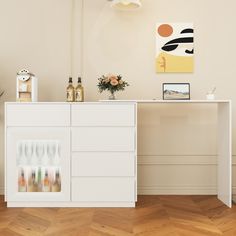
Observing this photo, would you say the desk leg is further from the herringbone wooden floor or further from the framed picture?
the framed picture

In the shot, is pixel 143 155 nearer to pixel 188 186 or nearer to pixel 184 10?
pixel 188 186

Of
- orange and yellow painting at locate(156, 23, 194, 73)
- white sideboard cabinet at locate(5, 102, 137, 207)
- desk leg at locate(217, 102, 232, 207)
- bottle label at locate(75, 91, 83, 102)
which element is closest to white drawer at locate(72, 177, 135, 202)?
white sideboard cabinet at locate(5, 102, 137, 207)

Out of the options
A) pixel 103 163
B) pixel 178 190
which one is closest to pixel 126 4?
pixel 103 163

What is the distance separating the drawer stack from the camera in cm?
327

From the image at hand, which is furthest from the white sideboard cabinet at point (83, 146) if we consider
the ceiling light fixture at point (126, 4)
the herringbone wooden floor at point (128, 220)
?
the ceiling light fixture at point (126, 4)

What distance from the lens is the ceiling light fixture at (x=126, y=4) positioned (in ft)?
11.7

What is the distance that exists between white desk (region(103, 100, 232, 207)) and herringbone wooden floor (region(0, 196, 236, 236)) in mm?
149

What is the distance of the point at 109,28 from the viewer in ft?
12.7

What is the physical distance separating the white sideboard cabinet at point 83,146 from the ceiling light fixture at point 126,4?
1.08 metres

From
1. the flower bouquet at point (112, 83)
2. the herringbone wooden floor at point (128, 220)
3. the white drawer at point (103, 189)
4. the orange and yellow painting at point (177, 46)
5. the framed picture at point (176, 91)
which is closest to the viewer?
the herringbone wooden floor at point (128, 220)

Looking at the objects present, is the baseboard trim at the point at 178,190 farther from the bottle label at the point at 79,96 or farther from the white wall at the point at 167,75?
the bottle label at the point at 79,96

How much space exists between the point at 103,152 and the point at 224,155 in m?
1.20

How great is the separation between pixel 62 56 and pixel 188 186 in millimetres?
1990

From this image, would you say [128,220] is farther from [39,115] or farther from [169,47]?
[169,47]
